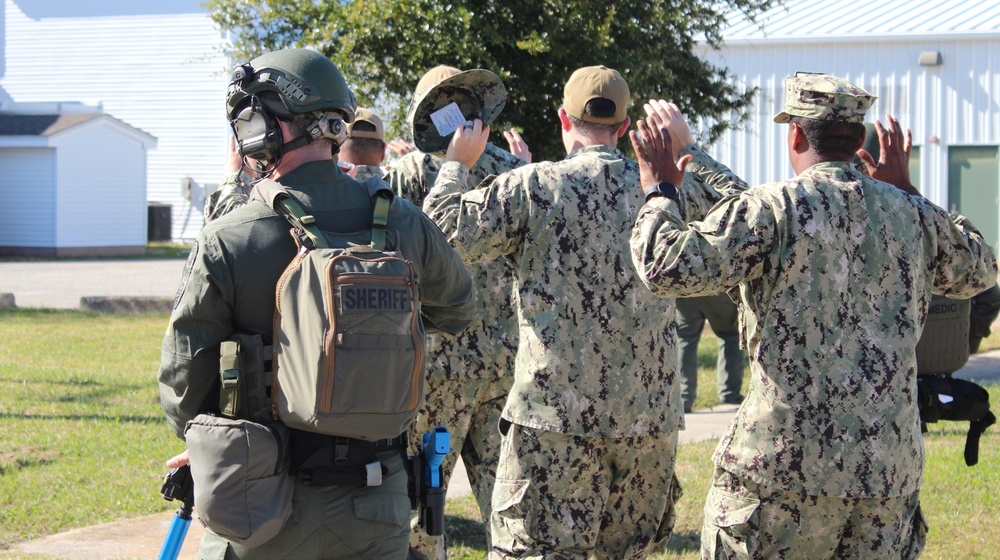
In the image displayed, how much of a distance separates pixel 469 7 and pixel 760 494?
8510 mm

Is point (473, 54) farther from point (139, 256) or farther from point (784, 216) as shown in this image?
point (139, 256)

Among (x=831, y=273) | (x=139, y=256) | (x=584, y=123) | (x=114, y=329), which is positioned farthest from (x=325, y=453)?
(x=139, y=256)

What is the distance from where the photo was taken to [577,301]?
4270 mm

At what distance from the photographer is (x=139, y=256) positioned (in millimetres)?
32781

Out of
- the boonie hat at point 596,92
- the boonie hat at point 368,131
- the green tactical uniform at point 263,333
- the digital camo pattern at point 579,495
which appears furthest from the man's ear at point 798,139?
the boonie hat at point 368,131

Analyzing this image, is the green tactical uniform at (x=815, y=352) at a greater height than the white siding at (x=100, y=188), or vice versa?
the white siding at (x=100, y=188)

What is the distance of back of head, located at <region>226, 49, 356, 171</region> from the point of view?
3078 millimetres

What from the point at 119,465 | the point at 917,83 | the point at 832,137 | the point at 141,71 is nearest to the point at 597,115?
the point at 832,137

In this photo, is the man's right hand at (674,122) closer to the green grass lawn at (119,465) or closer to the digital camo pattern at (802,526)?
the digital camo pattern at (802,526)

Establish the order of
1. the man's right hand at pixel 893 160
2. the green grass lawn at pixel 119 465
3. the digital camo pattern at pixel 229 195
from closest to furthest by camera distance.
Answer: the man's right hand at pixel 893 160
the digital camo pattern at pixel 229 195
the green grass lawn at pixel 119 465

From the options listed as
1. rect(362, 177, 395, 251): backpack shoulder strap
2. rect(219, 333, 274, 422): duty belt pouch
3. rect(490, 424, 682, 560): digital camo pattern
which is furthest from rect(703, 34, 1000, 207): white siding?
rect(219, 333, 274, 422): duty belt pouch

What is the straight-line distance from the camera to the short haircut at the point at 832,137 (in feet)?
12.1

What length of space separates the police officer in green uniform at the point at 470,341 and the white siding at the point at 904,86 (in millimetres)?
20993

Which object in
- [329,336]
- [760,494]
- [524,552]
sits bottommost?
[524,552]
